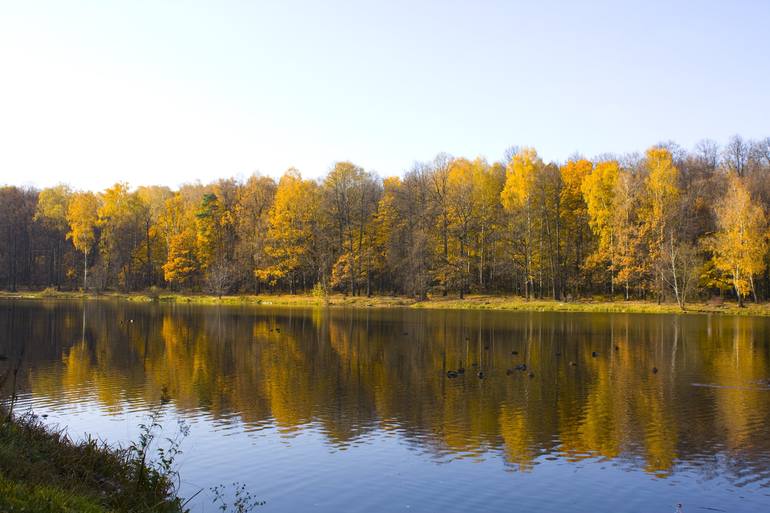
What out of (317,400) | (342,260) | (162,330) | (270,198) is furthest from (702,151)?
(317,400)

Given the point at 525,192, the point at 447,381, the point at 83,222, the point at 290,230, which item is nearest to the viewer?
the point at 447,381

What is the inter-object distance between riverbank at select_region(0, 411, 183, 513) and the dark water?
2.24 m

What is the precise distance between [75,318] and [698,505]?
5661cm

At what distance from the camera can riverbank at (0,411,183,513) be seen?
8973 mm

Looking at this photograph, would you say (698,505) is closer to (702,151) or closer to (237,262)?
(237,262)

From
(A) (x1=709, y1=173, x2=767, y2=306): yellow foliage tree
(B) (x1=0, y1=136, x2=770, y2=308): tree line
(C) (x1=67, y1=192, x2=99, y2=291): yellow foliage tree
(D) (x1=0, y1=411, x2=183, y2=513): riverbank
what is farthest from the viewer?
(C) (x1=67, y1=192, x2=99, y2=291): yellow foliage tree

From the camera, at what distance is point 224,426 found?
69.4ft

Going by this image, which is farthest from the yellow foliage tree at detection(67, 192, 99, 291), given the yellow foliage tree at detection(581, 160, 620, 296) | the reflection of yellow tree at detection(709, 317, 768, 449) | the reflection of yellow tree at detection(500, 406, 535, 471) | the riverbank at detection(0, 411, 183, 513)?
the riverbank at detection(0, 411, 183, 513)

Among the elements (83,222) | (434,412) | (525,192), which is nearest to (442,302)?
(525,192)

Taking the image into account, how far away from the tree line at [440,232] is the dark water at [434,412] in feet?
102

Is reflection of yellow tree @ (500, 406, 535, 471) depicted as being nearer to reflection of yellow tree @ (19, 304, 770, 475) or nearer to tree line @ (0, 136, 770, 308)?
reflection of yellow tree @ (19, 304, 770, 475)

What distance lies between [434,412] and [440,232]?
66.8 metres

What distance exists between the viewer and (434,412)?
77.4 feet

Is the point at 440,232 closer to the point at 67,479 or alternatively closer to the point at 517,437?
the point at 517,437
